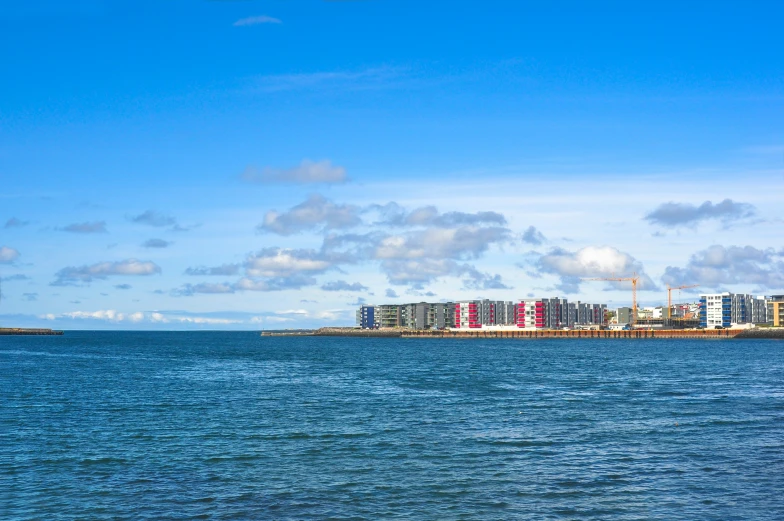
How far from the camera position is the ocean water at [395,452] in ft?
88.4

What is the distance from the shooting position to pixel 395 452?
119 feet

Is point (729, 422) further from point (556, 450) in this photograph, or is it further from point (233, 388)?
point (233, 388)

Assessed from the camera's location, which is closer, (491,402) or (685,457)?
(685,457)

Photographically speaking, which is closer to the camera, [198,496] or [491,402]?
[198,496]

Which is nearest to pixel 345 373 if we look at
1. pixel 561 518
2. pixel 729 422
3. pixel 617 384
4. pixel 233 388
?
pixel 233 388

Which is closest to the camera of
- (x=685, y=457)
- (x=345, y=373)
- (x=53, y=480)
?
(x=53, y=480)

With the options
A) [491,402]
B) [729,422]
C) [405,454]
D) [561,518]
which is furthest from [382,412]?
Answer: [561,518]

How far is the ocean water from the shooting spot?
2694 cm

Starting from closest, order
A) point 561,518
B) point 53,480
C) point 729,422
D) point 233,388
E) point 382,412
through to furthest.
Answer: point 561,518, point 53,480, point 729,422, point 382,412, point 233,388

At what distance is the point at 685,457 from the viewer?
113 feet

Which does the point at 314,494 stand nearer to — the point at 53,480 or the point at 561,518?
the point at 561,518

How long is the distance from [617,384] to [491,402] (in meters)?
19.8

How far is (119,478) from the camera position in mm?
31188

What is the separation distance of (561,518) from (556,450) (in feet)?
37.0
